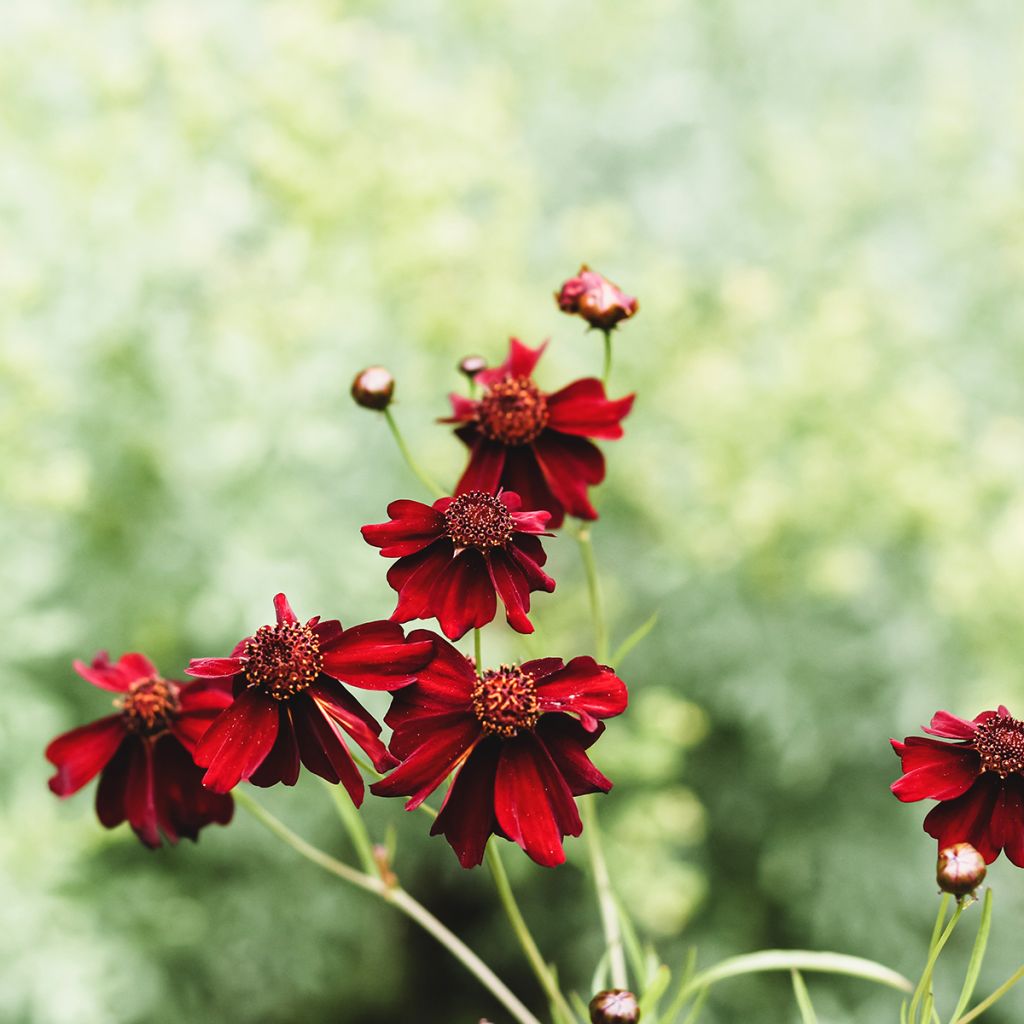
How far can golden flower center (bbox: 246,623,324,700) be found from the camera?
18.4 inches

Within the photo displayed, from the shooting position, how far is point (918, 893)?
2.06m

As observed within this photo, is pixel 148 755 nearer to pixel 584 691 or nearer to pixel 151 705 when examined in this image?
pixel 151 705

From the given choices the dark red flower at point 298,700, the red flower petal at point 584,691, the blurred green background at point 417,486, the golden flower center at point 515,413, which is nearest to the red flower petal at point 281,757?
the dark red flower at point 298,700

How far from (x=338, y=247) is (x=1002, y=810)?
5.83ft

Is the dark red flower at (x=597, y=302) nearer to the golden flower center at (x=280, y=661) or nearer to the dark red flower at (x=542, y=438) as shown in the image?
the dark red flower at (x=542, y=438)

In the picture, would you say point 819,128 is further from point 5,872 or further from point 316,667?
point 316,667

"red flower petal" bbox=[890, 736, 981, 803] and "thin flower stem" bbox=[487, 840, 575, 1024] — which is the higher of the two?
"red flower petal" bbox=[890, 736, 981, 803]

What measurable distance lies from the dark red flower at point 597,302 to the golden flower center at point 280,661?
0.24 meters

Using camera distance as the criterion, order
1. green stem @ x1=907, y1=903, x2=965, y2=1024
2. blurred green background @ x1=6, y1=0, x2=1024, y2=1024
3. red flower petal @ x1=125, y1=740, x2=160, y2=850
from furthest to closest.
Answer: blurred green background @ x1=6, y1=0, x2=1024, y2=1024, red flower petal @ x1=125, y1=740, x2=160, y2=850, green stem @ x1=907, y1=903, x2=965, y2=1024

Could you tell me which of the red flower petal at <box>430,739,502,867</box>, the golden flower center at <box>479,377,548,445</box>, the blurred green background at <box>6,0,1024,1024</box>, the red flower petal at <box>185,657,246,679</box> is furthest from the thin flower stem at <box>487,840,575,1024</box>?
the blurred green background at <box>6,0,1024,1024</box>

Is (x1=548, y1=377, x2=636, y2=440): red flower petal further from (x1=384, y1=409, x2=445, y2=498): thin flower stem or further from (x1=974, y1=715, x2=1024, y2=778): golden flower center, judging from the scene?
(x1=974, y1=715, x2=1024, y2=778): golden flower center

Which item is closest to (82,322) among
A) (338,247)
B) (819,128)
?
(338,247)

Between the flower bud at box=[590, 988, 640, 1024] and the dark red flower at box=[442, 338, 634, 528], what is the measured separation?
24 cm

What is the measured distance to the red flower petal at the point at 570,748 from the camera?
18.1 inches
